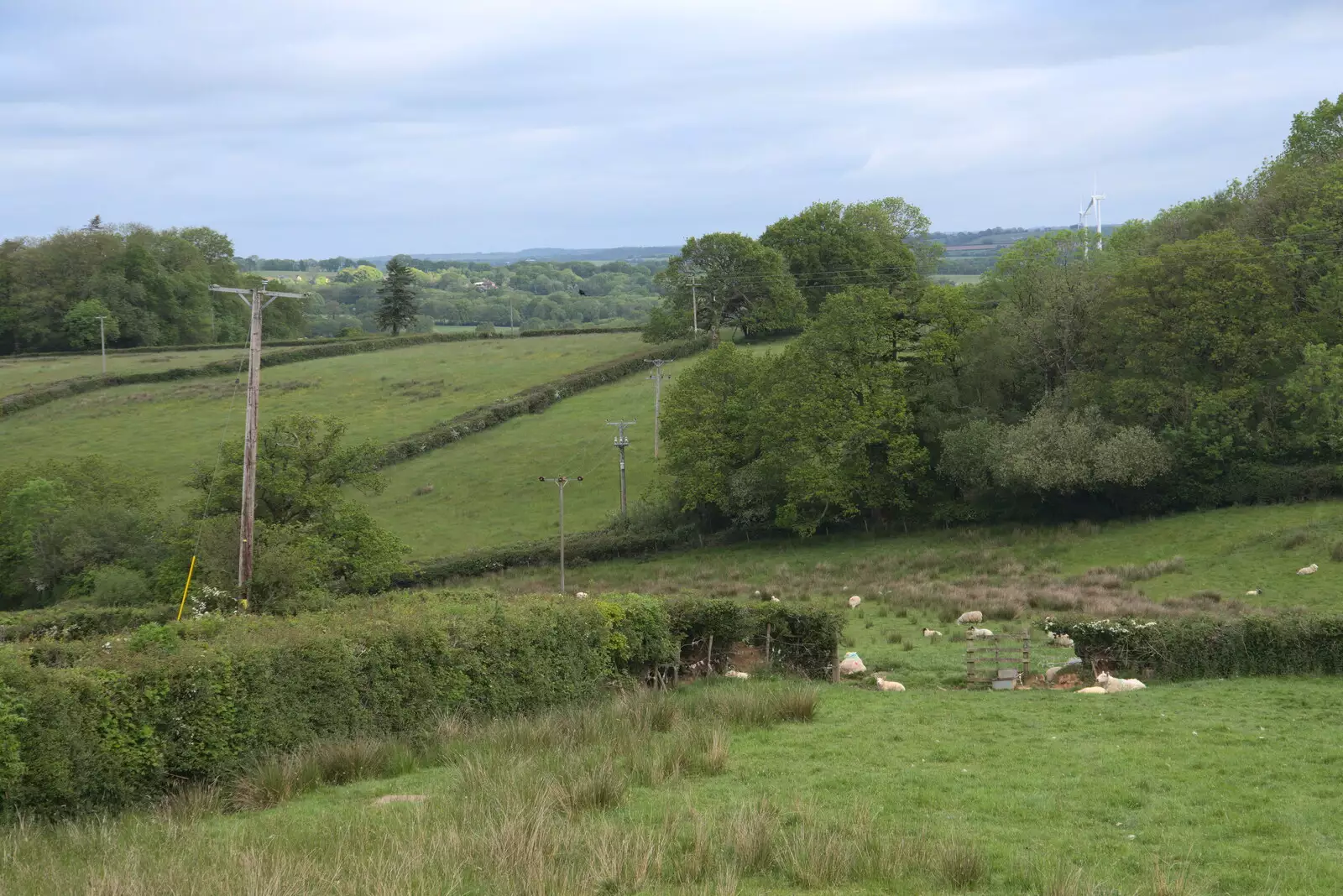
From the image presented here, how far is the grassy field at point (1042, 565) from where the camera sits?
113ft

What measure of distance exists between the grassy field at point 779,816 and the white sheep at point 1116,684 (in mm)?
2737

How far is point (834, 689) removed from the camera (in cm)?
2144

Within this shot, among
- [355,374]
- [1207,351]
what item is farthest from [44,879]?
[355,374]

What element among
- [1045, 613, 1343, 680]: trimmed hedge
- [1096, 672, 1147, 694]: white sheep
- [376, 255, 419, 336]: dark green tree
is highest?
[376, 255, 419, 336]: dark green tree

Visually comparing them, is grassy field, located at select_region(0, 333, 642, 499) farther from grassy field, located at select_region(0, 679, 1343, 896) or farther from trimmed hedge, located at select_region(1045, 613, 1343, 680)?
grassy field, located at select_region(0, 679, 1343, 896)

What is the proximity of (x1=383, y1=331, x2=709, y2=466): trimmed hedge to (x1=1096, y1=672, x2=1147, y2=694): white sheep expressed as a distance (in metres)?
54.1

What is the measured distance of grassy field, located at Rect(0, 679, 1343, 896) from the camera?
9.16 meters

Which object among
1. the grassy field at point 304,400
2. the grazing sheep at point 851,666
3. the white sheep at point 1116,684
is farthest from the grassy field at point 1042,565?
the grassy field at point 304,400

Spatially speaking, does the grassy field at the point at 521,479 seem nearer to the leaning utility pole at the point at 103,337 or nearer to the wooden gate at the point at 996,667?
the wooden gate at the point at 996,667

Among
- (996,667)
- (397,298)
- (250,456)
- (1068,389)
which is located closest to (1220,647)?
(996,667)

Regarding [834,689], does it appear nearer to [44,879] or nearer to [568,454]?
[44,879]

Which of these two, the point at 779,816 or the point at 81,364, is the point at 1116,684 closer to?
the point at 779,816

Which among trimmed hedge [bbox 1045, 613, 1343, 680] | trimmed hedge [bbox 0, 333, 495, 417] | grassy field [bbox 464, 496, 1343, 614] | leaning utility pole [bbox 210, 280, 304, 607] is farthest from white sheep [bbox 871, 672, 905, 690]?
trimmed hedge [bbox 0, 333, 495, 417]

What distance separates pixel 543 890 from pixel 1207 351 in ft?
153
